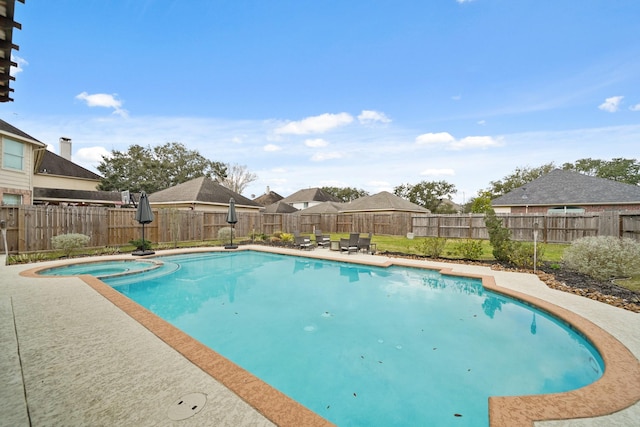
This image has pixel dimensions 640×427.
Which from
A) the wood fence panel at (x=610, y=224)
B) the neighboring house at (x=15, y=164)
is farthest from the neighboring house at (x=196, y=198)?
the wood fence panel at (x=610, y=224)

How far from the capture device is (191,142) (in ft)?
128

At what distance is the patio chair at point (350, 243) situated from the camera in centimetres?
1343

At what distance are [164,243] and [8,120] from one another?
10.0m

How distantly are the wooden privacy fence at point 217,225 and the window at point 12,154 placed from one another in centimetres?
384

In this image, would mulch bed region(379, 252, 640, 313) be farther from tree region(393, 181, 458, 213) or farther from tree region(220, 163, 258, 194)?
tree region(220, 163, 258, 194)

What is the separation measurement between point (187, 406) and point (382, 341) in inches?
133

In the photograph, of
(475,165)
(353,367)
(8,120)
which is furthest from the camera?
(475,165)

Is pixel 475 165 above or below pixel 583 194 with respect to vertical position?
above

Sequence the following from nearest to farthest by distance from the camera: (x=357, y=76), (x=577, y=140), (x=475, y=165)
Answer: (x=357, y=76) < (x=577, y=140) < (x=475, y=165)

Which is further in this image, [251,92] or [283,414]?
[251,92]

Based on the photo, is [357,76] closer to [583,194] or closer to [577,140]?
[577,140]

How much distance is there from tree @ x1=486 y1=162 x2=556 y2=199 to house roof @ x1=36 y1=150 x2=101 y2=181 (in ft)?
172

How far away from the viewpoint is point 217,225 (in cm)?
1906

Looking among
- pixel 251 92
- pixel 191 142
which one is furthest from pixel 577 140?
pixel 191 142
